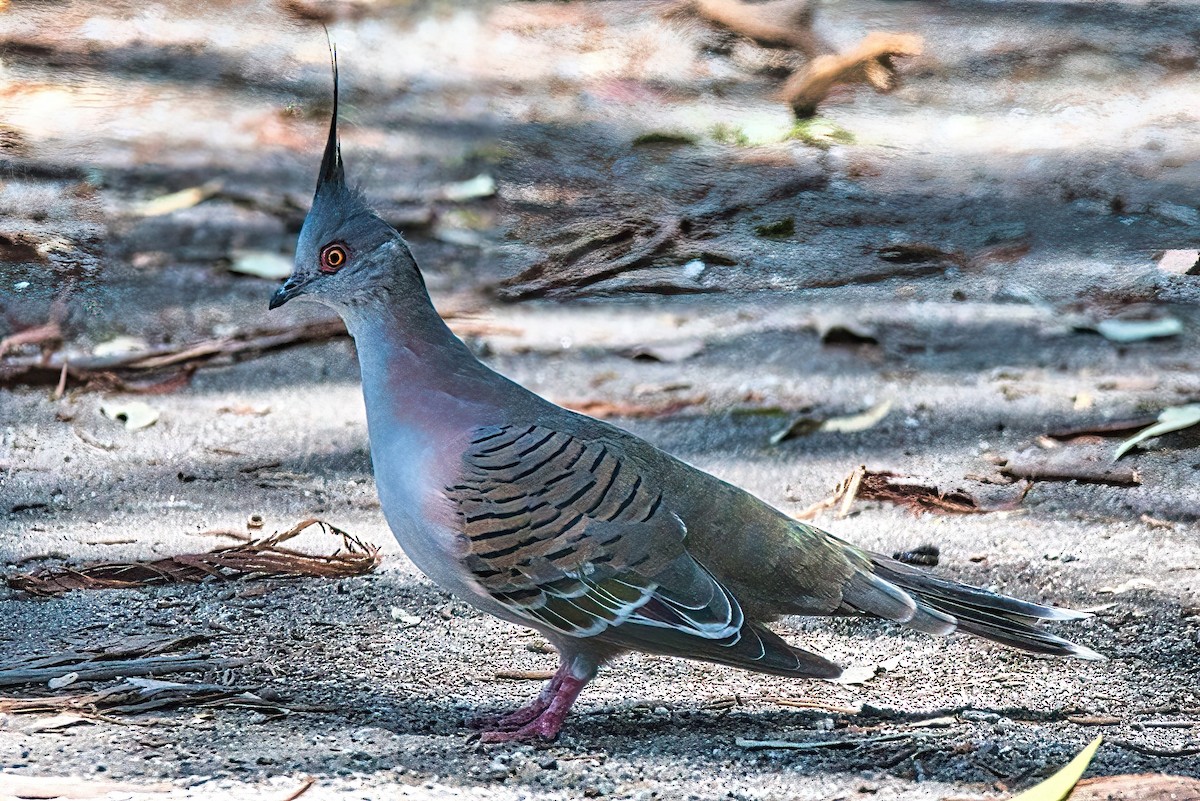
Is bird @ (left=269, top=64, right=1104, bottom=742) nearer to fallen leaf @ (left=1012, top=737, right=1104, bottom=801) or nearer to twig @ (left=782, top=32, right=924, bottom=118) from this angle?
fallen leaf @ (left=1012, top=737, right=1104, bottom=801)

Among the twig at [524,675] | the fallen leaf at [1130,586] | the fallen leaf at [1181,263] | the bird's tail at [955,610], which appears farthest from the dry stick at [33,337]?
the fallen leaf at [1181,263]

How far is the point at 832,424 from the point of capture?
4.70 metres

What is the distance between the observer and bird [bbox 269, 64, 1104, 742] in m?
2.73

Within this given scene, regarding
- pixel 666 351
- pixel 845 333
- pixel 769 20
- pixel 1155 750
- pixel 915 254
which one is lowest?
pixel 1155 750

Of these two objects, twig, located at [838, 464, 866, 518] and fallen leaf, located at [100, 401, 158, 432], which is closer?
twig, located at [838, 464, 866, 518]

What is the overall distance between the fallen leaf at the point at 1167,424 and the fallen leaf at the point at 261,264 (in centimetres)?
341

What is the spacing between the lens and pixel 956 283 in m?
5.80

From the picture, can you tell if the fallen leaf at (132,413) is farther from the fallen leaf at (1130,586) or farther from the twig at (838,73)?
the twig at (838,73)

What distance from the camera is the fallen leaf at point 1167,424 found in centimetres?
441

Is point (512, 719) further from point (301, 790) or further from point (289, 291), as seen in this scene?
point (289, 291)

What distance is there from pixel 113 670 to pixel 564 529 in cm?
101

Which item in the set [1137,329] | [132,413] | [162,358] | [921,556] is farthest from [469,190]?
[921,556]

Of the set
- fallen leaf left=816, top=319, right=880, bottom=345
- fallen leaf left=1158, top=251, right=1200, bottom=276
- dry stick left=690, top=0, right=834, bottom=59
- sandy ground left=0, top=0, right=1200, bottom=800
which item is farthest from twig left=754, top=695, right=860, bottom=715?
dry stick left=690, top=0, right=834, bottom=59

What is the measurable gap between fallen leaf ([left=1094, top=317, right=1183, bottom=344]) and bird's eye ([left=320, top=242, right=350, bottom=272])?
3440 mm
